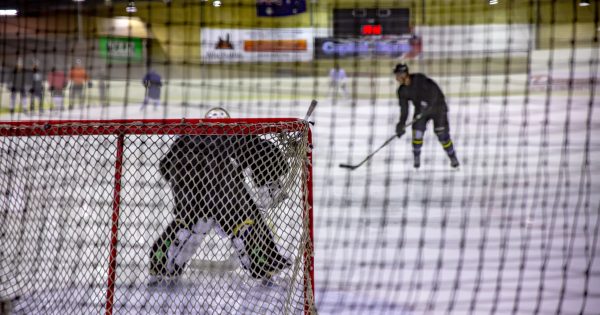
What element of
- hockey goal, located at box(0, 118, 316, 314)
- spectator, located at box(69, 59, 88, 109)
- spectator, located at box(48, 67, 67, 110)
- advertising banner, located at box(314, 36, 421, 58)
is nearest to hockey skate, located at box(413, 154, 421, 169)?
advertising banner, located at box(314, 36, 421, 58)

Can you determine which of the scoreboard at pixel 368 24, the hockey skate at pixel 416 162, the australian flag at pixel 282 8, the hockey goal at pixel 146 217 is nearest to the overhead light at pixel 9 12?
the australian flag at pixel 282 8

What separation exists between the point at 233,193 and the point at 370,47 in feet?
23.2

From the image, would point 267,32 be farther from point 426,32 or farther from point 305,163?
point 305,163

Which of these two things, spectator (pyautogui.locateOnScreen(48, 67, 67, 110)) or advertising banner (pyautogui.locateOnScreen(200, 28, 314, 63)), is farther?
spectator (pyautogui.locateOnScreen(48, 67, 67, 110))

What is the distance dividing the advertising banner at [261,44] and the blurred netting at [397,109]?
0.03 meters

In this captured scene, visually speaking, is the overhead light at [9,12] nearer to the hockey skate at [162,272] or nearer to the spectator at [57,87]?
the spectator at [57,87]

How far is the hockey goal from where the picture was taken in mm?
2041

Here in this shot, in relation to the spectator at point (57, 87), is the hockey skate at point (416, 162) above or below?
below

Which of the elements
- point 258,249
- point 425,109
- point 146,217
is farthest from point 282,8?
point 258,249

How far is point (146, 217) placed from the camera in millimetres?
2201

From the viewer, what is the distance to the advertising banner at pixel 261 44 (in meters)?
→ 8.35

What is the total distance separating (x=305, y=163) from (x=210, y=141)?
318 millimetres

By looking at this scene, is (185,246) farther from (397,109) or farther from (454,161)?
(397,109)

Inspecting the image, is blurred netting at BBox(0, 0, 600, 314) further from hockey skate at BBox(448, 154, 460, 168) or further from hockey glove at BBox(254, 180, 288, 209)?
hockey glove at BBox(254, 180, 288, 209)
